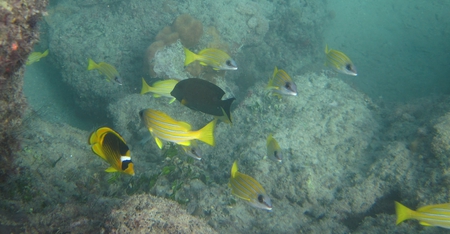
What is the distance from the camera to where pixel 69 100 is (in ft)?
30.0

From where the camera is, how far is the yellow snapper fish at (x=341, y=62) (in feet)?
17.1

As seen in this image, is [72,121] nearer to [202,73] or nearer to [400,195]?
[202,73]

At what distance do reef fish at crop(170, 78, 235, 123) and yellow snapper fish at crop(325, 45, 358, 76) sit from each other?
3.18m

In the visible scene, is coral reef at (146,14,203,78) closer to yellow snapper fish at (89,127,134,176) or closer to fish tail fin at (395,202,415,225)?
yellow snapper fish at (89,127,134,176)

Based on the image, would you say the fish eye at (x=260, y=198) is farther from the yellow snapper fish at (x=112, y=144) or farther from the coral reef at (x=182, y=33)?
the coral reef at (x=182, y=33)

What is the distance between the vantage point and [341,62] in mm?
5297

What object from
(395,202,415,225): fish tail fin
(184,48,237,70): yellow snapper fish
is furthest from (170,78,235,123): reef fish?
(395,202,415,225): fish tail fin

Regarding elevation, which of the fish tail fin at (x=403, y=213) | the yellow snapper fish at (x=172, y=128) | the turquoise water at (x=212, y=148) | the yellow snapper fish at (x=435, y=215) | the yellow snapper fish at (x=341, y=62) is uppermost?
the yellow snapper fish at (x=341, y=62)

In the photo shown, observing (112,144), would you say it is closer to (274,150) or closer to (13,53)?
(13,53)

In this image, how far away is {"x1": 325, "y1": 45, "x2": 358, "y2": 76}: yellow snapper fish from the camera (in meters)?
5.22

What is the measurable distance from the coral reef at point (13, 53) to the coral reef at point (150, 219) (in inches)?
56.2

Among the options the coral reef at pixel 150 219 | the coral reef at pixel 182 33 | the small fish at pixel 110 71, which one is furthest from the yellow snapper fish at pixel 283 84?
the coral reef at pixel 182 33

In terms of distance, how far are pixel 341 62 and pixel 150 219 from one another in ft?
16.4

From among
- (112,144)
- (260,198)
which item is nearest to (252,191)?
(260,198)
